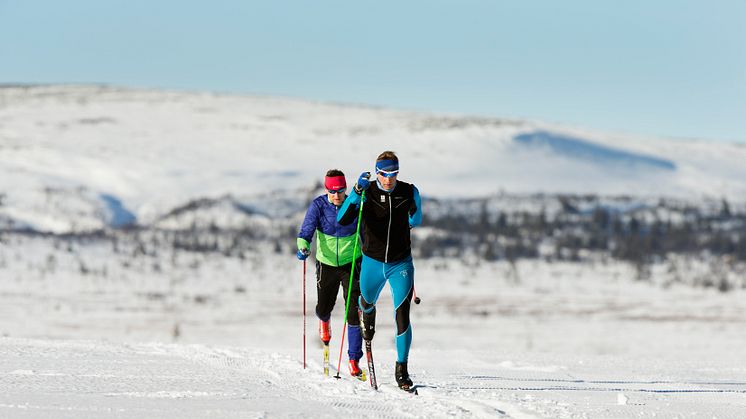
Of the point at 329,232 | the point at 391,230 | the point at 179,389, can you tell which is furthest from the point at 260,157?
the point at 179,389

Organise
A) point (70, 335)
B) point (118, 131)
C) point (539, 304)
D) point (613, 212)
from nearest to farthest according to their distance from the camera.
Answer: point (70, 335) → point (539, 304) → point (613, 212) → point (118, 131)

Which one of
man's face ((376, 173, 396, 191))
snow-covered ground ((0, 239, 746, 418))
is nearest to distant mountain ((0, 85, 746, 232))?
snow-covered ground ((0, 239, 746, 418))

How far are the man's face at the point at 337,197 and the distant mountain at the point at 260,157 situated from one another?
317ft

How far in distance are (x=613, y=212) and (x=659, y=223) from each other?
1045cm

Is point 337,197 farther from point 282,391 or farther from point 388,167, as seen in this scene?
point 282,391

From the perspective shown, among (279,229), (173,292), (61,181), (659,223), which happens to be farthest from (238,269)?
(61,181)

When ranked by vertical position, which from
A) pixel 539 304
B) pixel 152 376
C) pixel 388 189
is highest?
pixel 388 189

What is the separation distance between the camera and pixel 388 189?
30.3ft

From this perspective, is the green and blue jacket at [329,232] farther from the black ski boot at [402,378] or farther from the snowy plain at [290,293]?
the black ski boot at [402,378]

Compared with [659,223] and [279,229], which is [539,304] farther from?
[659,223]

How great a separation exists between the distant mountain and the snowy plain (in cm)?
63

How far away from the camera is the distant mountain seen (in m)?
124

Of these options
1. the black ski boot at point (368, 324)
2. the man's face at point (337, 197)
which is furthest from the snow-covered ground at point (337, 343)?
the man's face at point (337, 197)

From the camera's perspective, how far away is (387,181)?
9.18 m
